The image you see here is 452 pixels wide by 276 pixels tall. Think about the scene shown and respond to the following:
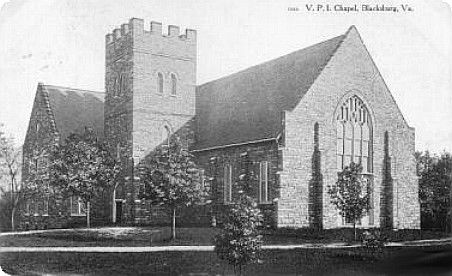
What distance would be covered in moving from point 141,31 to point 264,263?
4.06 meters

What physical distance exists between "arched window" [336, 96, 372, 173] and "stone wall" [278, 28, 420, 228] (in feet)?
0.38

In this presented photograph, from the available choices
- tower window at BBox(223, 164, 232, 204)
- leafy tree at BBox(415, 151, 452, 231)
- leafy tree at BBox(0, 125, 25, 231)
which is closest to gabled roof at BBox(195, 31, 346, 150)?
tower window at BBox(223, 164, 232, 204)

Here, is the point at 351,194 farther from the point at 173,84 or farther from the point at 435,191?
the point at 173,84

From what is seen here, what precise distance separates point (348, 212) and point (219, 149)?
7.58 feet

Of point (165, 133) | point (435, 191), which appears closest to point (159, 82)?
point (165, 133)

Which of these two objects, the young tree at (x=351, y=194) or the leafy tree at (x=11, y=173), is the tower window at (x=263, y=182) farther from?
the leafy tree at (x=11, y=173)

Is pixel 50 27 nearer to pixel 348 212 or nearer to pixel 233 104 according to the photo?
pixel 233 104

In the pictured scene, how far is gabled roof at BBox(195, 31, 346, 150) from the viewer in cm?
1093

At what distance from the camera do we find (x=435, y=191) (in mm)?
11188

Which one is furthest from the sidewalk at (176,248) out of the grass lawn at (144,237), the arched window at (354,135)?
the arched window at (354,135)

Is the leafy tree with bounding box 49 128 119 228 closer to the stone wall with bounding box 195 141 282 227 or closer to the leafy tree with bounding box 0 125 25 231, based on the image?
the leafy tree with bounding box 0 125 25 231

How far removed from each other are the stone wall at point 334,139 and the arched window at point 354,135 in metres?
0.12

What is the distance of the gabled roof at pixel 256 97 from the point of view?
10930 millimetres

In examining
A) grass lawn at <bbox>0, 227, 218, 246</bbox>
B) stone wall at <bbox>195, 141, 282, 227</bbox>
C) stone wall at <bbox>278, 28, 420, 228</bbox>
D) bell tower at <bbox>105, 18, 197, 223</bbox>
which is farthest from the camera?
bell tower at <bbox>105, 18, 197, 223</bbox>
